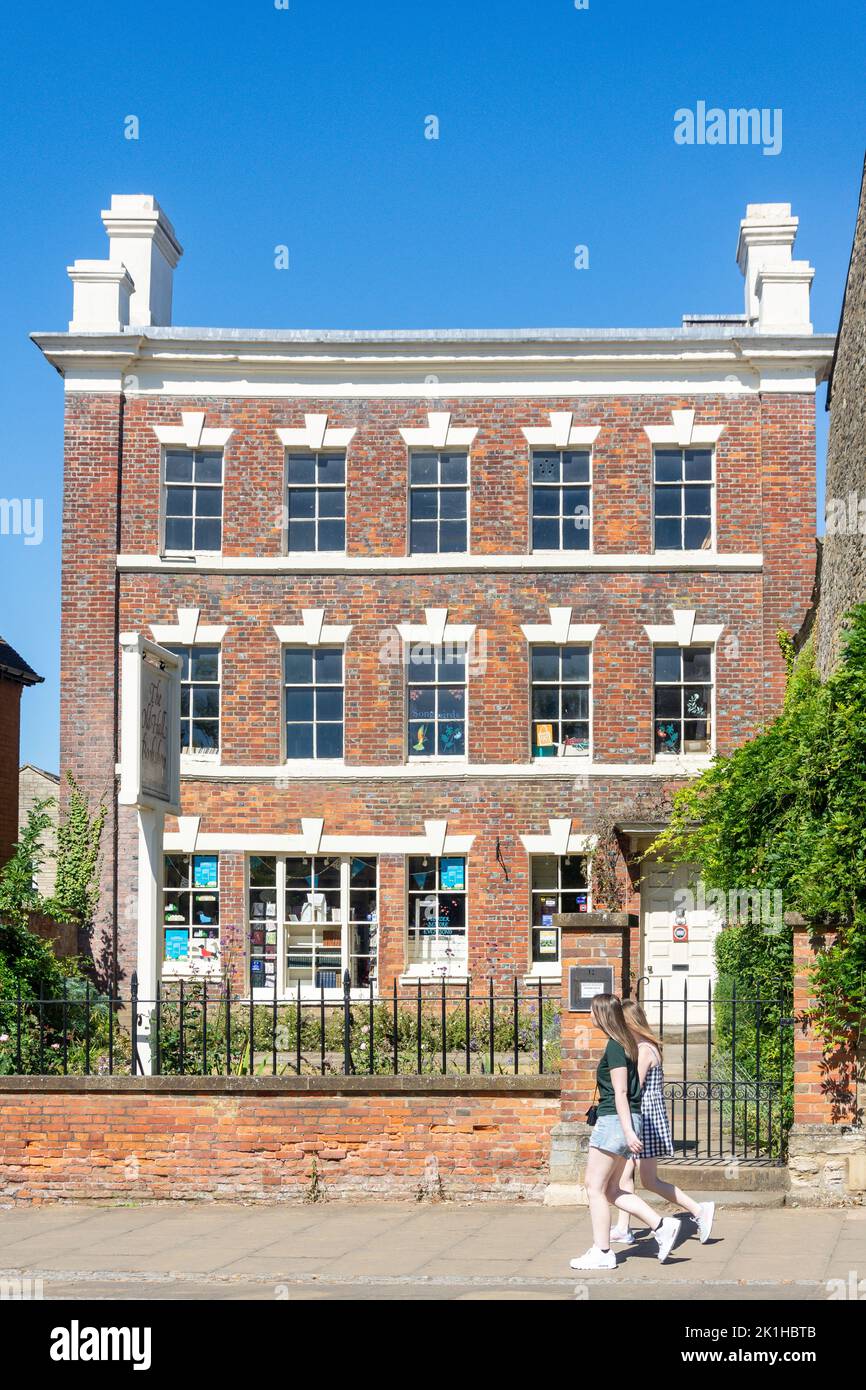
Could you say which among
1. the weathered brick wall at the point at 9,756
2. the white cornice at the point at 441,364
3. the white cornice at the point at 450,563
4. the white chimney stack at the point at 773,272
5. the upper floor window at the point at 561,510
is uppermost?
the white chimney stack at the point at 773,272

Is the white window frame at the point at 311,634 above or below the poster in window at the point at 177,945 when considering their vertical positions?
above

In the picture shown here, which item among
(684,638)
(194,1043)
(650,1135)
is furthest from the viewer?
(684,638)

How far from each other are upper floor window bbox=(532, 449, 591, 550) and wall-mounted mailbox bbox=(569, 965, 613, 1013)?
1447 centimetres

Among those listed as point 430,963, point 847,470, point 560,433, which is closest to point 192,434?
point 560,433

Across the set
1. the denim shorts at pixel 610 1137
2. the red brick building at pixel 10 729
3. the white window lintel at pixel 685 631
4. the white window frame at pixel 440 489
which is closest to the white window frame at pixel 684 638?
the white window lintel at pixel 685 631

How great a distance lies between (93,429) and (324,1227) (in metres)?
17.4

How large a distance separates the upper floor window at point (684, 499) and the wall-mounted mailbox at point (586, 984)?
580 inches

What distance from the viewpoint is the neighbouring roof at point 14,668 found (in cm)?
3306

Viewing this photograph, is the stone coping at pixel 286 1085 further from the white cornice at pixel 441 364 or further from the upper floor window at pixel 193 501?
the white cornice at pixel 441 364

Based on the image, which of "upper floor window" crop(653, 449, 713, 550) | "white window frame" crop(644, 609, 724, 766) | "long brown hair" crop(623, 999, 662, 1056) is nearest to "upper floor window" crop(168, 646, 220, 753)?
"white window frame" crop(644, 609, 724, 766)

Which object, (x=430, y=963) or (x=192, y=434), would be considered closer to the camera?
(x=430, y=963)

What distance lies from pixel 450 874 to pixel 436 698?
2.77 metres

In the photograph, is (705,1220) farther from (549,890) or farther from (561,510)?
(561,510)

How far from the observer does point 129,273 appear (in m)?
28.0
